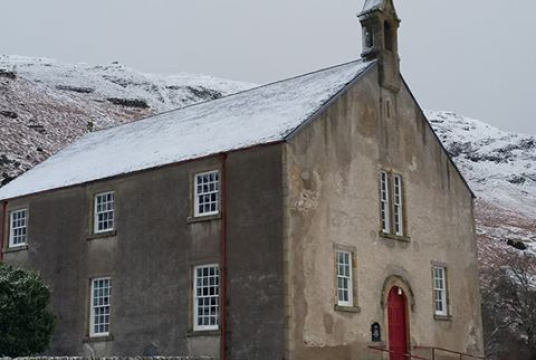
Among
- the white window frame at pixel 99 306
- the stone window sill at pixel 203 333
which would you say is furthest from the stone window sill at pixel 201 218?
the white window frame at pixel 99 306

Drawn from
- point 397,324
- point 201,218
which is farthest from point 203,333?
point 397,324

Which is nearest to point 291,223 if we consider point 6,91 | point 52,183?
point 52,183

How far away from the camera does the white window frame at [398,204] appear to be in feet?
96.3

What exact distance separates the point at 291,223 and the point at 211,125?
24.0 ft

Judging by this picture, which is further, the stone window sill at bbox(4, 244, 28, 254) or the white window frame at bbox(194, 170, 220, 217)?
the stone window sill at bbox(4, 244, 28, 254)

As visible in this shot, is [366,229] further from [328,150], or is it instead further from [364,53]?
[364,53]

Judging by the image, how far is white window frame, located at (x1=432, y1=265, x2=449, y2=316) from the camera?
101ft

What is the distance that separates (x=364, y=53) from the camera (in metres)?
30.5

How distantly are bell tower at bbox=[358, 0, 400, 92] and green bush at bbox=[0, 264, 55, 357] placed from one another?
14.2 meters

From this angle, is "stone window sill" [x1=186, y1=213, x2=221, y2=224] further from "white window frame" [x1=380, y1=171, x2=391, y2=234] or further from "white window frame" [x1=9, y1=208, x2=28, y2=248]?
"white window frame" [x1=9, y1=208, x2=28, y2=248]

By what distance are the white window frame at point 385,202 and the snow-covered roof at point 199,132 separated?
380 centimetres

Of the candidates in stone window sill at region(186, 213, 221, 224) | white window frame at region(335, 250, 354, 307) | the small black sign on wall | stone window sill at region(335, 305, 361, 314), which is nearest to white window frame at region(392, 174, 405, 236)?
white window frame at region(335, 250, 354, 307)

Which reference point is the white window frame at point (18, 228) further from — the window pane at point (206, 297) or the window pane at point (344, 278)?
the window pane at point (344, 278)

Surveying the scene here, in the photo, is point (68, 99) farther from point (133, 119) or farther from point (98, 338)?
point (98, 338)
